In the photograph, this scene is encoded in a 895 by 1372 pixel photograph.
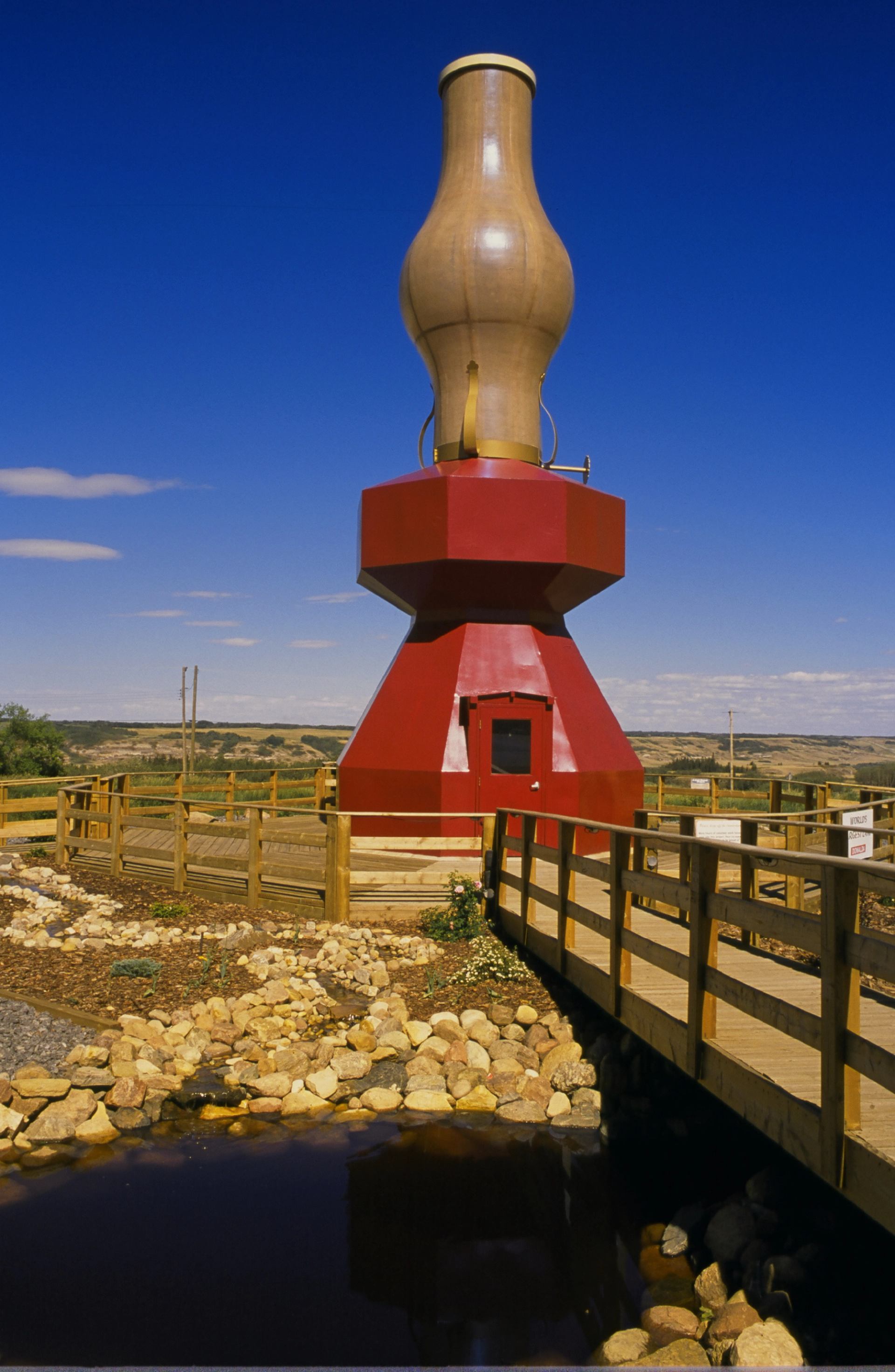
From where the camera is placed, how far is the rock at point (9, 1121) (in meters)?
7.48

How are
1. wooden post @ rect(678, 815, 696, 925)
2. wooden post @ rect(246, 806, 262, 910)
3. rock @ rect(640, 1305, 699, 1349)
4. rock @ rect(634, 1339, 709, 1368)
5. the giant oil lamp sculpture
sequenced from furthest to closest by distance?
the giant oil lamp sculpture
wooden post @ rect(246, 806, 262, 910)
wooden post @ rect(678, 815, 696, 925)
rock @ rect(640, 1305, 699, 1349)
rock @ rect(634, 1339, 709, 1368)

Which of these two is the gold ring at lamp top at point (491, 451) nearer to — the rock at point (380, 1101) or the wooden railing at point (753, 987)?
the wooden railing at point (753, 987)

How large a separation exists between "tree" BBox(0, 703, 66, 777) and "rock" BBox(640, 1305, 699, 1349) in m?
26.0

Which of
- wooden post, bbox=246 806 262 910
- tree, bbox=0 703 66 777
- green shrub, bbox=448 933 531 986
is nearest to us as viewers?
green shrub, bbox=448 933 531 986

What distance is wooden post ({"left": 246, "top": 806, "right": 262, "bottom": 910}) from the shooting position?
1184 cm

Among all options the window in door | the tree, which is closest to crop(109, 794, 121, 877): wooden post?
the window in door

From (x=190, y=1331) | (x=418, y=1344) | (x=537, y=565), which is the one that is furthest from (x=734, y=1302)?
(x=537, y=565)

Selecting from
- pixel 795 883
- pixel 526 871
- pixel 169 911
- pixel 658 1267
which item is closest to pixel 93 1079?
pixel 169 911

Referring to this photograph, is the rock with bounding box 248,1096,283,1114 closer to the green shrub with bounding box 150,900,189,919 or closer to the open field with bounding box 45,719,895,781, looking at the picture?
the green shrub with bounding box 150,900,189,919

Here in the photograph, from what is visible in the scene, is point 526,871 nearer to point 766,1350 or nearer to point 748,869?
point 748,869

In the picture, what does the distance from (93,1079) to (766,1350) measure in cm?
542

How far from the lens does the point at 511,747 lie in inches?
559

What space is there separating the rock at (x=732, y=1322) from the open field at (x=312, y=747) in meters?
37.0

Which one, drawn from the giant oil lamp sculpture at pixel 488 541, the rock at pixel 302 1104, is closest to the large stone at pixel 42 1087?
the rock at pixel 302 1104
